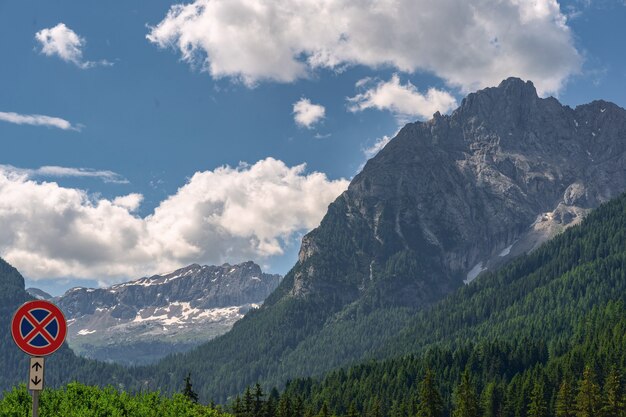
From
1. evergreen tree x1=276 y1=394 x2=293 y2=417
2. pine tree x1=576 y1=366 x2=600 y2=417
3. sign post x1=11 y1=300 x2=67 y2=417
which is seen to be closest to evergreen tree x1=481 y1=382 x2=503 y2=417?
pine tree x1=576 y1=366 x2=600 y2=417

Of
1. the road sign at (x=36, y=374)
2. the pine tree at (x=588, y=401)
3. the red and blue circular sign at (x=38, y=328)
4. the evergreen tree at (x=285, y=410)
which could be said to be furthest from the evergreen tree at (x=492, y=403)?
the red and blue circular sign at (x=38, y=328)

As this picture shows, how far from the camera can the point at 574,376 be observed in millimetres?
186750

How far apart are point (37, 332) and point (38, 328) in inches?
4.7

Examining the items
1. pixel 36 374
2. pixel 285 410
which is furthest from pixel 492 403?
pixel 36 374

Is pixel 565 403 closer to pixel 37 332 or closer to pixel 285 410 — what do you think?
pixel 285 410

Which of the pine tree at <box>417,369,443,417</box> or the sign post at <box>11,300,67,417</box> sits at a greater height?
the sign post at <box>11,300,67,417</box>

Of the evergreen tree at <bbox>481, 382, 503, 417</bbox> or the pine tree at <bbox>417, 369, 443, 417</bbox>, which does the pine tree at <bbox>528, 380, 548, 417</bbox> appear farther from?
the evergreen tree at <bbox>481, 382, 503, 417</bbox>

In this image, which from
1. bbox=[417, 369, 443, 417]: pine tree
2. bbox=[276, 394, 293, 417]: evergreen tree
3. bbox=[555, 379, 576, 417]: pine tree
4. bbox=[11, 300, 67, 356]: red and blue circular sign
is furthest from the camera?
bbox=[276, 394, 293, 417]: evergreen tree

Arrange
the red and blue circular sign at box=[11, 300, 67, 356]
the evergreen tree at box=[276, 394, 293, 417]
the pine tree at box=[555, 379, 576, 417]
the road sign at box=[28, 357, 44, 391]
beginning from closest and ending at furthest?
the red and blue circular sign at box=[11, 300, 67, 356] → the road sign at box=[28, 357, 44, 391] → the pine tree at box=[555, 379, 576, 417] → the evergreen tree at box=[276, 394, 293, 417]

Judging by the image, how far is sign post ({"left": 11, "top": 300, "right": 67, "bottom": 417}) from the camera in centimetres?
2061

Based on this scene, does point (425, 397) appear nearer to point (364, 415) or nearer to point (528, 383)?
point (528, 383)

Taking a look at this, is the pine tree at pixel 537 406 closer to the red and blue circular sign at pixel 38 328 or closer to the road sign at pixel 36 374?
the road sign at pixel 36 374

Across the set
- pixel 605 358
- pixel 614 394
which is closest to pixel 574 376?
pixel 605 358

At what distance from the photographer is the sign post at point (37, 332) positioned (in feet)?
67.6
